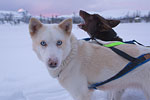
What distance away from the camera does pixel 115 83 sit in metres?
1.98

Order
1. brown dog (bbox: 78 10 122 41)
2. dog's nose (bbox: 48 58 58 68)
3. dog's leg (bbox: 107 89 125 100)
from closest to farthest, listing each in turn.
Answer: dog's nose (bbox: 48 58 58 68), dog's leg (bbox: 107 89 125 100), brown dog (bbox: 78 10 122 41)

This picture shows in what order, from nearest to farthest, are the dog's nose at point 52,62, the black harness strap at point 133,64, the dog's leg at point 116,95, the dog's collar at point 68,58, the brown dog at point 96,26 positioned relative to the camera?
1. the dog's nose at point 52,62
2. the black harness strap at point 133,64
3. the dog's collar at point 68,58
4. the dog's leg at point 116,95
5. the brown dog at point 96,26

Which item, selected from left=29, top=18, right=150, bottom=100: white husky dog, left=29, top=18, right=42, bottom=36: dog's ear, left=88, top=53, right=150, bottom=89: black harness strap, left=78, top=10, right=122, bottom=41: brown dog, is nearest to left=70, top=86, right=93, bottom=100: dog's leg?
left=29, top=18, right=150, bottom=100: white husky dog

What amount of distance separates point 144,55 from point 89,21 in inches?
62.1

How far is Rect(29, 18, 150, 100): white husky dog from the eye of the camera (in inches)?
72.4

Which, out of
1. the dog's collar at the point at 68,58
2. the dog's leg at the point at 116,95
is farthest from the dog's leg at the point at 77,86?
the dog's leg at the point at 116,95

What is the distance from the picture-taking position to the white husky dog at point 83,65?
1.84 metres

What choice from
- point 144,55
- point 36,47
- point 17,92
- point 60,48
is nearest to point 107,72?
point 144,55

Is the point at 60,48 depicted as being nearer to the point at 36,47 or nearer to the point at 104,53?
the point at 36,47

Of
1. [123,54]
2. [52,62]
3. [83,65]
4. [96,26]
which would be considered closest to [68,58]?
[83,65]

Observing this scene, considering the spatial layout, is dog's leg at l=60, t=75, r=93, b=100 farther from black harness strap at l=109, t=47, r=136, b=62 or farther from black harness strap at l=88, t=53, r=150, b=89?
black harness strap at l=109, t=47, r=136, b=62

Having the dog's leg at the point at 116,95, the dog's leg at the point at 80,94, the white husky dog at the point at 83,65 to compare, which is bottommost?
the dog's leg at the point at 116,95

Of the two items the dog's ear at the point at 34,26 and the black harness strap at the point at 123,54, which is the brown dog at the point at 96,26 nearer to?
the black harness strap at the point at 123,54

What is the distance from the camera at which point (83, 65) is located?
1.95m
